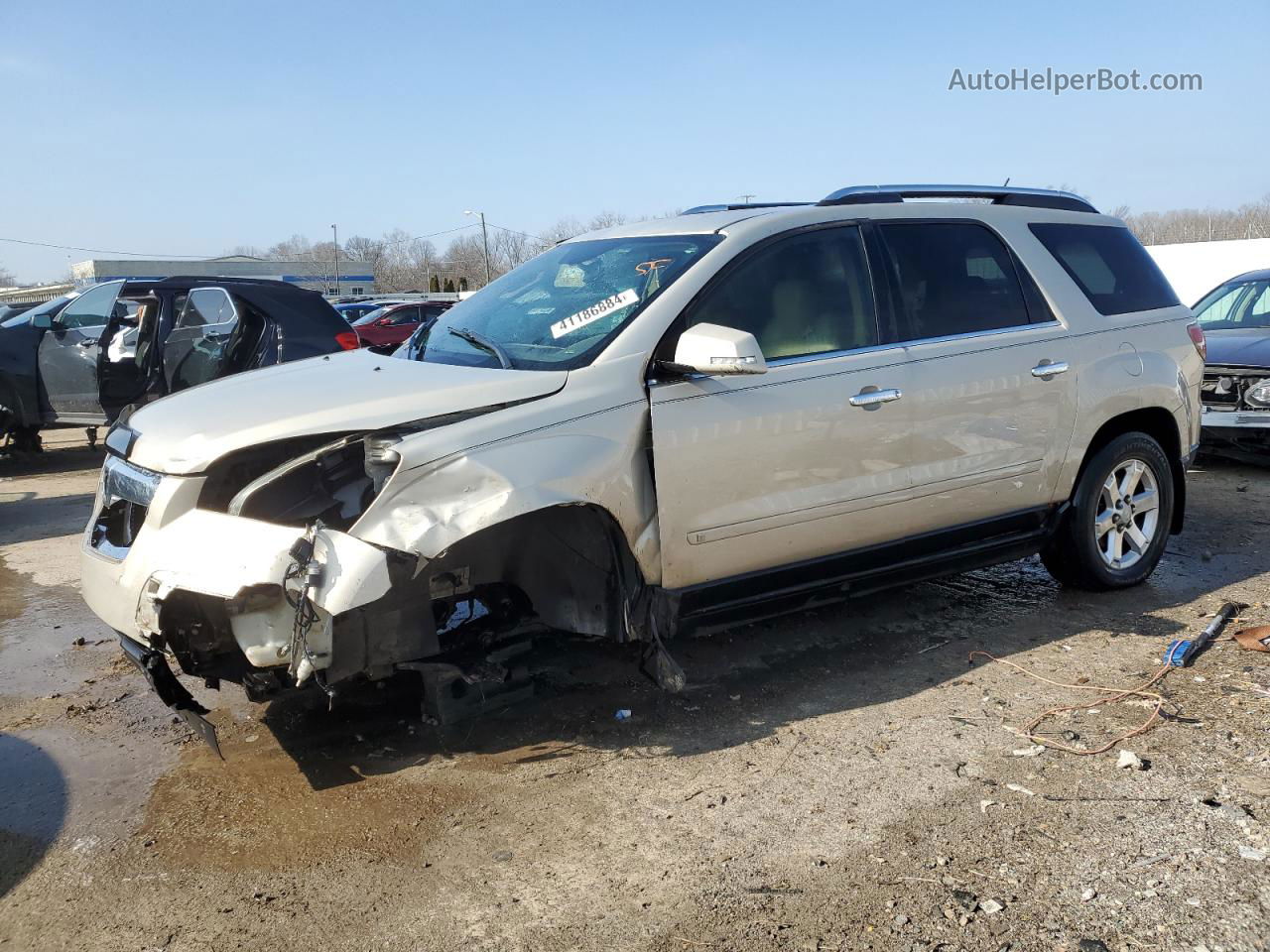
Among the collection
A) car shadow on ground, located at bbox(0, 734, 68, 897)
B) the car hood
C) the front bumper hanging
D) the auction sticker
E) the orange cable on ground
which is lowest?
the orange cable on ground

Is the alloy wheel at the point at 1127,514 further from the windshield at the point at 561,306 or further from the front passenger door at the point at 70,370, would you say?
the front passenger door at the point at 70,370

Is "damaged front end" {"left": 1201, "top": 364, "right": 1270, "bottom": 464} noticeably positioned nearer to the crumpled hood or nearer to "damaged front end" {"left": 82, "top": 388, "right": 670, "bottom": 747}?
"damaged front end" {"left": 82, "top": 388, "right": 670, "bottom": 747}

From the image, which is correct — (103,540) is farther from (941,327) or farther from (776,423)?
(941,327)

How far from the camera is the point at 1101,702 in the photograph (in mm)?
4059

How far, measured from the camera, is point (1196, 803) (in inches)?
128

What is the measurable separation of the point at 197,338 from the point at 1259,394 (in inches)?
363

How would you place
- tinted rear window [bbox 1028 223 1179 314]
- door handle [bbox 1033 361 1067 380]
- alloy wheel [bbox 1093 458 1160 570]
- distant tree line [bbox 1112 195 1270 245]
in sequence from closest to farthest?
door handle [bbox 1033 361 1067 380] < tinted rear window [bbox 1028 223 1179 314] < alloy wheel [bbox 1093 458 1160 570] < distant tree line [bbox 1112 195 1270 245]

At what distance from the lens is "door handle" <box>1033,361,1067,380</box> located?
15.6 feet

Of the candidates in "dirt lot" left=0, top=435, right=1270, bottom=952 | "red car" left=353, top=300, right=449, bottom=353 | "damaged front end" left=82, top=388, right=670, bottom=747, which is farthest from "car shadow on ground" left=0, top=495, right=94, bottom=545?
"red car" left=353, top=300, right=449, bottom=353

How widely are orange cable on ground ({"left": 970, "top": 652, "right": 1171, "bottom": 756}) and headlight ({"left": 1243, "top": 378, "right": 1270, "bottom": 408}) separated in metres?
4.70

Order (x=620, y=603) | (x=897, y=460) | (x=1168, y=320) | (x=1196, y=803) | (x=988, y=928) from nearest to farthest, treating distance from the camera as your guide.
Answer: (x=988, y=928), (x=1196, y=803), (x=620, y=603), (x=897, y=460), (x=1168, y=320)

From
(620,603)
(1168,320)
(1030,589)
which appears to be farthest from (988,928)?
(1168,320)

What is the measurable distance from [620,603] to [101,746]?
6.99 ft

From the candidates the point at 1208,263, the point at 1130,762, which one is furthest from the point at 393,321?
the point at 1130,762
